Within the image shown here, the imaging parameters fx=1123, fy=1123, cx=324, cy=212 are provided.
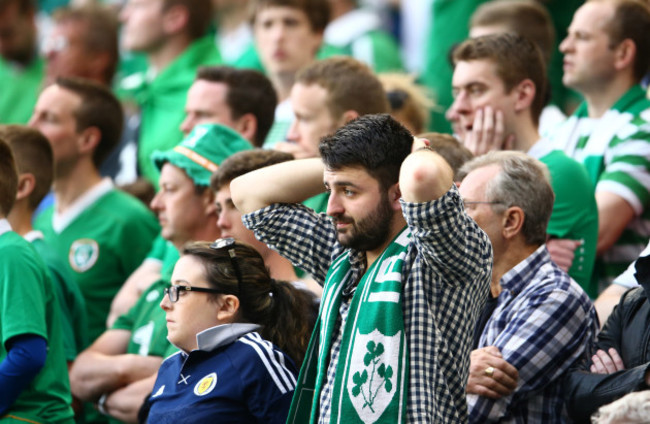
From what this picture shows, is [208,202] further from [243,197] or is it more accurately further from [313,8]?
[313,8]

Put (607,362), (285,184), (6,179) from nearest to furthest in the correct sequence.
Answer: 1. (285,184)
2. (607,362)
3. (6,179)

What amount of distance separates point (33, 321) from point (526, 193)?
2.01 meters

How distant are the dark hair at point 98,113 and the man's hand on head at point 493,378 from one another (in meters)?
3.54

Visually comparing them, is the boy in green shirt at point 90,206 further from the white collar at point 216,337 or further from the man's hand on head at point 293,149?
the white collar at point 216,337

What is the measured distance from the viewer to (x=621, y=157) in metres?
5.30

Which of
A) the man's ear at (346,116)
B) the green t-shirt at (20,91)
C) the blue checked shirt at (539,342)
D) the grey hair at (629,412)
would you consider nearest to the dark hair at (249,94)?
the man's ear at (346,116)

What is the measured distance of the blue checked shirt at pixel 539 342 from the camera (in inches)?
154

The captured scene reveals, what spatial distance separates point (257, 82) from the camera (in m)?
6.31

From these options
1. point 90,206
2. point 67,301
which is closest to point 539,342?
point 67,301

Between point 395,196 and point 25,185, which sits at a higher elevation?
point 395,196

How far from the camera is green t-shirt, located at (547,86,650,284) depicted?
5207 millimetres

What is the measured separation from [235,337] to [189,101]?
2475 millimetres

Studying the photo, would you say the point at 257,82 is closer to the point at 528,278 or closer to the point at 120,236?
the point at 120,236

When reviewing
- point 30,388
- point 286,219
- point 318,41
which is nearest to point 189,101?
point 318,41
